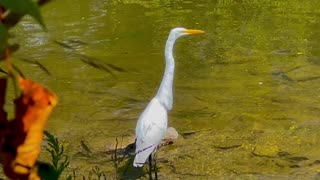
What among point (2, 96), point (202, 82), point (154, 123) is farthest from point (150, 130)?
point (2, 96)

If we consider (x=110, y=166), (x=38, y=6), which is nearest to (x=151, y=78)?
(x=110, y=166)

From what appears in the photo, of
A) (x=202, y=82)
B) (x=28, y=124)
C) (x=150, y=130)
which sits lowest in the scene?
(x=202, y=82)

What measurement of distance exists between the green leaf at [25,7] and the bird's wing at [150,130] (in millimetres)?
2985

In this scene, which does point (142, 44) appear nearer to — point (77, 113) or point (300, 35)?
point (300, 35)

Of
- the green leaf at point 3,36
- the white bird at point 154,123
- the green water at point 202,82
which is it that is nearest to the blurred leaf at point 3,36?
the green leaf at point 3,36

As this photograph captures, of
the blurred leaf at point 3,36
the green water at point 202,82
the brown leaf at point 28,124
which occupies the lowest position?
the green water at point 202,82

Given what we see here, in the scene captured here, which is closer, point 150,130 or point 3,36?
point 3,36

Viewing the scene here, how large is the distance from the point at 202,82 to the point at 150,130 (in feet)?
5.83

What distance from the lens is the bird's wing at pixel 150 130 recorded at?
3.50 meters

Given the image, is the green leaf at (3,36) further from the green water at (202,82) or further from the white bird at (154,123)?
the white bird at (154,123)

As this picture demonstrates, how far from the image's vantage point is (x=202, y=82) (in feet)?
17.5

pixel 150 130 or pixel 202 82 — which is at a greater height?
pixel 150 130

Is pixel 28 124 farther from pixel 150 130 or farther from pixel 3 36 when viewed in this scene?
pixel 150 130

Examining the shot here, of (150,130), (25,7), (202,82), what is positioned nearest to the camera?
(25,7)
